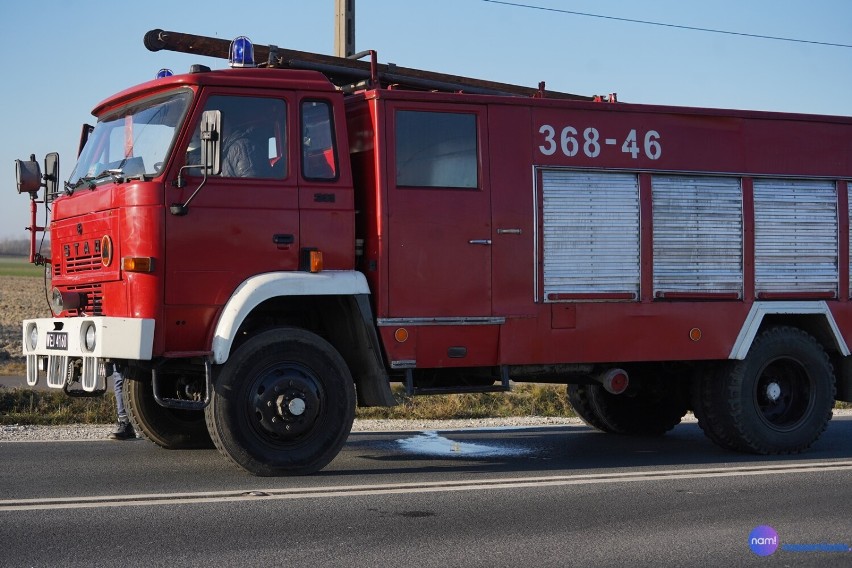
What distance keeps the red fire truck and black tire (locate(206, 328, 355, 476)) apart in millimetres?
17

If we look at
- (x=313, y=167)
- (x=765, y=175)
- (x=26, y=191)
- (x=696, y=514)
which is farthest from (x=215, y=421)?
(x=765, y=175)

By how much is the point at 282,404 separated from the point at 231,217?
1.47 metres

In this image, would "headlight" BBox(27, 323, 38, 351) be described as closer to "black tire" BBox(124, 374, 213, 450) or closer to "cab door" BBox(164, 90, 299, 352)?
"black tire" BBox(124, 374, 213, 450)

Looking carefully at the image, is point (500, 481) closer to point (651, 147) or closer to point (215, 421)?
point (215, 421)

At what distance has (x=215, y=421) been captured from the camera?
8148 mm

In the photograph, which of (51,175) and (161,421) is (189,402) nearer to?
(161,421)

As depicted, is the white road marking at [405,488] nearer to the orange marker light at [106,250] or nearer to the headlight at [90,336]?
the headlight at [90,336]

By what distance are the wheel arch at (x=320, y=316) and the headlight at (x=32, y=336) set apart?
1.78m

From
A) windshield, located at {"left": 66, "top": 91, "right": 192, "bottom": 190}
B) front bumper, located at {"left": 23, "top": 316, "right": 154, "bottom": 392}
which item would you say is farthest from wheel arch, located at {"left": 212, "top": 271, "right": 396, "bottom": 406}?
windshield, located at {"left": 66, "top": 91, "right": 192, "bottom": 190}

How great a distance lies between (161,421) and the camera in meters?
9.73

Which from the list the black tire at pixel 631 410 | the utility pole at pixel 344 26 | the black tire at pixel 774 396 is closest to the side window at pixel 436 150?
the black tire at pixel 774 396

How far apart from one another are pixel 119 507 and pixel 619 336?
15.3ft

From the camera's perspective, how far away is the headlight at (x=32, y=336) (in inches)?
356

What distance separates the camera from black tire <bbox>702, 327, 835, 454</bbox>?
1005cm
